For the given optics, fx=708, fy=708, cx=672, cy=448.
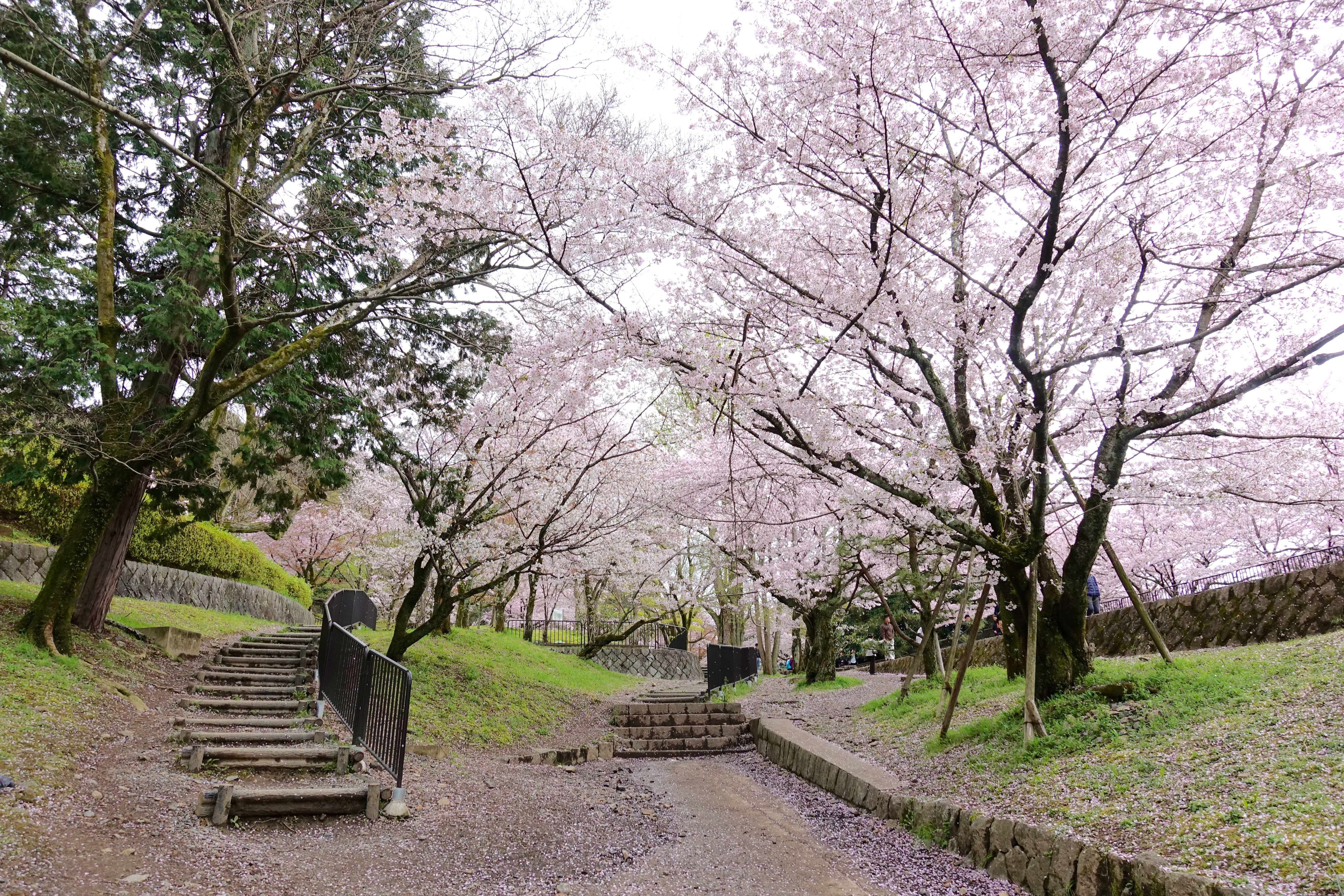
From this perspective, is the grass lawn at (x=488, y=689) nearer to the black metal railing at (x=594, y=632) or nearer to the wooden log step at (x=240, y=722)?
the wooden log step at (x=240, y=722)

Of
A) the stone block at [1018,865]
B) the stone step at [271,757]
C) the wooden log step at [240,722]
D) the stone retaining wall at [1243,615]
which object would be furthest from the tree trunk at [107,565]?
the stone retaining wall at [1243,615]

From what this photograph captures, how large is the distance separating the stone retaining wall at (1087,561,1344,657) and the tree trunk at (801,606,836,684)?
514 cm

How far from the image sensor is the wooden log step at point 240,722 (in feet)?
21.0

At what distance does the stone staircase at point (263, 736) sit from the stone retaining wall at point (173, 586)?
222 centimetres

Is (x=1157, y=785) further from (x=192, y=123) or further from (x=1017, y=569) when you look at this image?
(x=192, y=123)

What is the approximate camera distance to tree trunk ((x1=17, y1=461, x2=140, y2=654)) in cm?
719

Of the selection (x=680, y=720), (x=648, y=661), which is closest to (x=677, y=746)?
(x=680, y=720)

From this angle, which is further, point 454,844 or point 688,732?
point 688,732

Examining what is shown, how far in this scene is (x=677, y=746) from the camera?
10.4m

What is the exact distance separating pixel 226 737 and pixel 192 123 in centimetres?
707

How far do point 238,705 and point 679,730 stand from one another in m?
6.19

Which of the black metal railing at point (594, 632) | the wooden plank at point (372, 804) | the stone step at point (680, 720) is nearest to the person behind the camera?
the wooden plank at point (372, 804)

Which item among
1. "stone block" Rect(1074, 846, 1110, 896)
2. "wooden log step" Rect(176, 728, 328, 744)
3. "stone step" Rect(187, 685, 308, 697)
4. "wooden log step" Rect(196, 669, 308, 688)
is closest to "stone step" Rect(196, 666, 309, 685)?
"wooden log step" Rect(196, 669, 308, 688)

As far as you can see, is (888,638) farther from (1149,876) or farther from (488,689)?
(1149,876)
